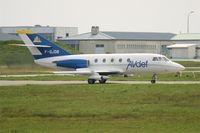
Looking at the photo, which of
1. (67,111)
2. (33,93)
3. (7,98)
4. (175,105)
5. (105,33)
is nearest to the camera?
(67,111)

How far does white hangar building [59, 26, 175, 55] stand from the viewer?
147375mm

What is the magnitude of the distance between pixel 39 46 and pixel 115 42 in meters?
90.7

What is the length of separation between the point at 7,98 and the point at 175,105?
30.9 ft

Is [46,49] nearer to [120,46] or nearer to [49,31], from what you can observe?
[120,46]

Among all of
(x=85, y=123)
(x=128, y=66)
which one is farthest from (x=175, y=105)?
(x=128, y=66)

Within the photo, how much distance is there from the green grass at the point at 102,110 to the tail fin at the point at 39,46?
13666mm

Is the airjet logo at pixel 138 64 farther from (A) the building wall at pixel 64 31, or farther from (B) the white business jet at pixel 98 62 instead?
(A) the building wall at pixel 64 31

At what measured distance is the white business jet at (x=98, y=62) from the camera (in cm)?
5591

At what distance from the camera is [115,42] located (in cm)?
14862

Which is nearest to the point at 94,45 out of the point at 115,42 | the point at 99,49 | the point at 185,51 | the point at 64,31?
the point at 99,49

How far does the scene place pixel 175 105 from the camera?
34281mm

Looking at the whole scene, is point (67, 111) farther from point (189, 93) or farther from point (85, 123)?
point (189, 93)

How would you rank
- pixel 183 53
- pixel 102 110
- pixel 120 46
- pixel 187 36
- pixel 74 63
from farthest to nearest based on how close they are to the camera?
pixel 187 36 < pixel 120 46 < pixel 183 53 < pixel 74 63 < pixel 102 110

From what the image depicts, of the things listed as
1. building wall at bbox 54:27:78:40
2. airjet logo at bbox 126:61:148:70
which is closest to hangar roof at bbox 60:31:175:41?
building wall at bbox 54:27:78:40
